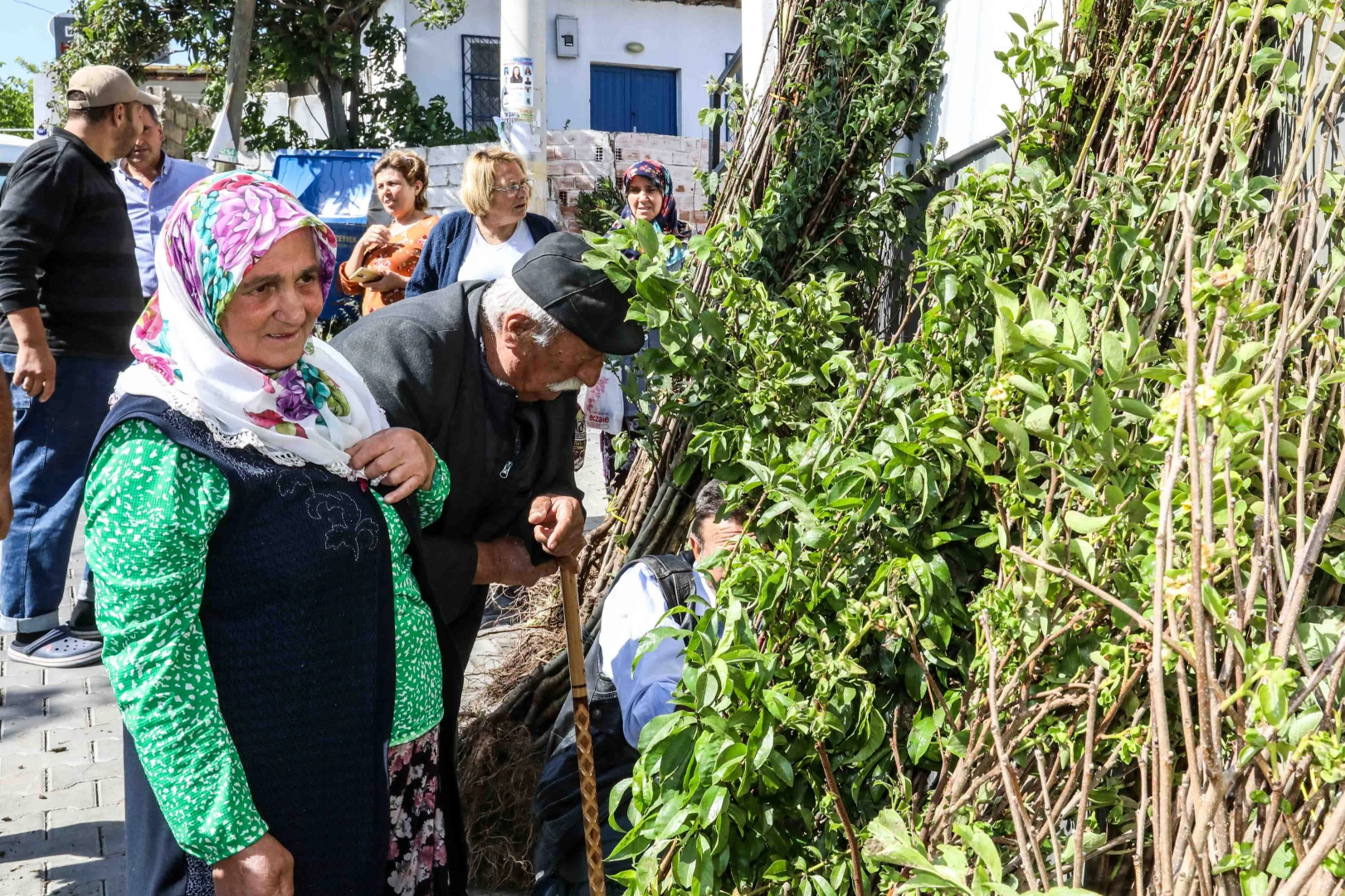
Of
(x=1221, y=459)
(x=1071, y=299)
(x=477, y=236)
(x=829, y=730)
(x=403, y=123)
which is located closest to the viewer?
(x=1221, y=459)

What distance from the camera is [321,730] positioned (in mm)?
2016

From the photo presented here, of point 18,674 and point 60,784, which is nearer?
point 60,784

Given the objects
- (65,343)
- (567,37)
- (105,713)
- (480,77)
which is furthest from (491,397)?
(567,37)

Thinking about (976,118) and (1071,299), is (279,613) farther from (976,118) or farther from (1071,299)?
(976,118)

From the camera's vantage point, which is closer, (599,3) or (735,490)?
(735,490)

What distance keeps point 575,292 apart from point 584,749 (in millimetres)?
1017

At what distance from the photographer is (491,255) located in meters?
4.89

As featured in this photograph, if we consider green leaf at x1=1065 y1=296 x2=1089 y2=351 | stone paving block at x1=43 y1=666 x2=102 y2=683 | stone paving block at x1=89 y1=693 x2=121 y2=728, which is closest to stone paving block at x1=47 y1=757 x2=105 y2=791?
stone paving block at x1=89 y1=693 x2=121 y2=728

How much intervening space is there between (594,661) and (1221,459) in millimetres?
2087

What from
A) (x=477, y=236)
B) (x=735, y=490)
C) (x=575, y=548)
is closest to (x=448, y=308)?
(x=575, y=548)

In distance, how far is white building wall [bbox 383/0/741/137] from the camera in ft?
71.7

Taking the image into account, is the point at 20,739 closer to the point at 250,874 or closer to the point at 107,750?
the point at 107,750

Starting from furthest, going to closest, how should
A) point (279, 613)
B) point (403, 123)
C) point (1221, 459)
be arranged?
point (403, 123)
point (279, 613)
point (1221, 459)

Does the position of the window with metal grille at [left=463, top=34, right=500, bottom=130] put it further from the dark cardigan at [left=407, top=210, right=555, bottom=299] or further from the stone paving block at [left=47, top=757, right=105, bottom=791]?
the stone paving block at [left=47, top=757, right=105, bottom=791]
